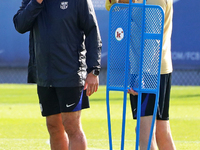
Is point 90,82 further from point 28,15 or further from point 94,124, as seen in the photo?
point 94,124

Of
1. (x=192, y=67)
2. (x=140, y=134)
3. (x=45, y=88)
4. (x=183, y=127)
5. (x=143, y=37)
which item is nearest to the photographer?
(x=143, y=37)

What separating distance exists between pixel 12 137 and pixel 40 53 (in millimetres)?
3101

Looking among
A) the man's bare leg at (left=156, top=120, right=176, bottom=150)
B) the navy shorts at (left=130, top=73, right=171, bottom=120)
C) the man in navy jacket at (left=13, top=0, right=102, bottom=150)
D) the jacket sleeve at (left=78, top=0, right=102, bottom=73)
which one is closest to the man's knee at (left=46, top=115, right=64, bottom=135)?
the man in navy jacket at (left=13, top=0, right=102, bottom=150)

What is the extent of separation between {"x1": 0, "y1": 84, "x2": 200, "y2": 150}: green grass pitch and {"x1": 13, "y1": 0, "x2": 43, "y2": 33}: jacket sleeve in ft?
7.64

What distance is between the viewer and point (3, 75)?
1442cm

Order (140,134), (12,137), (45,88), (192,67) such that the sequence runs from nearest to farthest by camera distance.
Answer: (140,134)
(45,88)
(12,137)
(192,67)

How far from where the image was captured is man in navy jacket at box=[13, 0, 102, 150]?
4121 millimetres

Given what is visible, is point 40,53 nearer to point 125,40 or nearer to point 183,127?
point 125,40

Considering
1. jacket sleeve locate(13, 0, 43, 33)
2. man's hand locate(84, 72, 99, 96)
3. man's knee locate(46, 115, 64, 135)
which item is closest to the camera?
jacket sleeve locate(13, 0, 43, 33)

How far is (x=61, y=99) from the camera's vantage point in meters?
4.16

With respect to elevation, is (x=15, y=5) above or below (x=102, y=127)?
above

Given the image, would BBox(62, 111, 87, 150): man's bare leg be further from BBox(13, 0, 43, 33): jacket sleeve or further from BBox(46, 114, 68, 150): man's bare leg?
BBox(13, 0, 43, 33): jacket sleeve

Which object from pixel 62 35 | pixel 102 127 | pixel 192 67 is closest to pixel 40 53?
pixel 62 35

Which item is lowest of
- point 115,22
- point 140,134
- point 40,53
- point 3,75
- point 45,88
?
point 3,75
